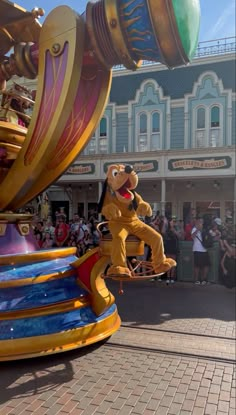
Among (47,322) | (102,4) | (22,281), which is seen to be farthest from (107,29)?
(47,322)

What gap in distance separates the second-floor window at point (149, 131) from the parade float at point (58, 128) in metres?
12.1

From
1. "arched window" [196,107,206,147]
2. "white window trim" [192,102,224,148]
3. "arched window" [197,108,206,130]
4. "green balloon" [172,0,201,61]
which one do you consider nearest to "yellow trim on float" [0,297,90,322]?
"green balloon" [172,0,201,61]

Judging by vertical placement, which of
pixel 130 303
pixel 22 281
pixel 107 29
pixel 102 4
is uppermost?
pixel 102 4

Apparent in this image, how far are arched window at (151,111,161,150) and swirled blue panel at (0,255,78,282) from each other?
13.1 meters

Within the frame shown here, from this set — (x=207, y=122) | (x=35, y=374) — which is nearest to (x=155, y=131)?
(x=207, y=122)

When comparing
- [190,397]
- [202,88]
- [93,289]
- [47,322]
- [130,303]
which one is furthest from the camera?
A: [202,88]

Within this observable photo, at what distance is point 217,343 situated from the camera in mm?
4863

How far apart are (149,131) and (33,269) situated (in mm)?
13766

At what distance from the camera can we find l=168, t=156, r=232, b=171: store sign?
1502cm

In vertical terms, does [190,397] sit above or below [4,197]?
below

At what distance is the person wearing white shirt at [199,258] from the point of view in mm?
8836

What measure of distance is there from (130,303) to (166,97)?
12.3 meters

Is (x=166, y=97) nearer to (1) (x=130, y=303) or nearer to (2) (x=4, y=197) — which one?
(1) (x=130, y=303)

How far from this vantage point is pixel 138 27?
3918 mm
